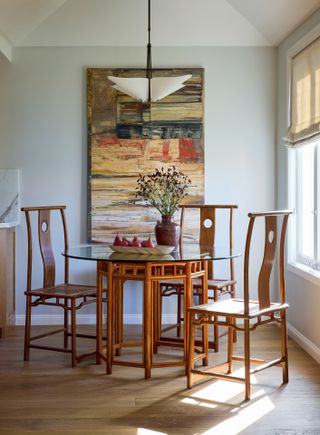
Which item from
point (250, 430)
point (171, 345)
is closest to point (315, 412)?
point (250, 430)

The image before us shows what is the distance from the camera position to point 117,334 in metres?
4.47

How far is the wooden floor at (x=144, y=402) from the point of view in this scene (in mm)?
3141

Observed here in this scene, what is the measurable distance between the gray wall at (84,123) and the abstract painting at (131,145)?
0.09m

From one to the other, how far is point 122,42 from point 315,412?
3.53 m

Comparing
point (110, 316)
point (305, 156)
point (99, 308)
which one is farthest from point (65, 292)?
point (305, 156)

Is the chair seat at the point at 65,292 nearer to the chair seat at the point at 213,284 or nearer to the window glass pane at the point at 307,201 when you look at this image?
the chair seat at the point at 213,284

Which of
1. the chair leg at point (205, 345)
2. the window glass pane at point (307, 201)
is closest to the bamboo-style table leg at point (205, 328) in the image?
the chair leg at point (205, 345)

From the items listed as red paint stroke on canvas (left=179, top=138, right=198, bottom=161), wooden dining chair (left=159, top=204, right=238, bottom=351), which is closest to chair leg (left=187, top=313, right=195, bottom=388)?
wooden dining chair (left=159, top=204, right=238, bottom=351)

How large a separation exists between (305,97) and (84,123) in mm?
1935

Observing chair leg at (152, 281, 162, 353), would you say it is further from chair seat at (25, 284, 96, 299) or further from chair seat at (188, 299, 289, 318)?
chair seat at (188, 299, 289, 318)

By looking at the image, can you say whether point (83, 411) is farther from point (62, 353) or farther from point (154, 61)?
point (154, 61)

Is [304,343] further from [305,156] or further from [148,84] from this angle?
[148,84]

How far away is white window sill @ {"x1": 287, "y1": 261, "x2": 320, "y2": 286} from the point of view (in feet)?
14.5

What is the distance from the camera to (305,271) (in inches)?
184
